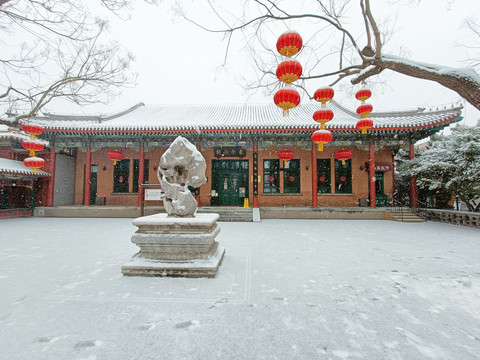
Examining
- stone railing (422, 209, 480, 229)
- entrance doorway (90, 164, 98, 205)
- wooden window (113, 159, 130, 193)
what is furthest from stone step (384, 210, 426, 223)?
entrance doorway (90, 164, 98, 205)

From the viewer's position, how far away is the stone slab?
119 inches

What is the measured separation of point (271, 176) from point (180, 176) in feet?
26.6

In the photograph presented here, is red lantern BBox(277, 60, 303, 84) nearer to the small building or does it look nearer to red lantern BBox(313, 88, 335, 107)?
red lantern BBox(313, 88, 335, 107)

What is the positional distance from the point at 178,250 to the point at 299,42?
4.19 m

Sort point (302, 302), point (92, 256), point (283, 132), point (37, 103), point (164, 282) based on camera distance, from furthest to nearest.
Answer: point (283, 132) < point (37, 103) < point (92, 256) < point (164, 282) < point (302, 302)

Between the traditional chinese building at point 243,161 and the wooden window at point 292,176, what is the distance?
0.17 ft

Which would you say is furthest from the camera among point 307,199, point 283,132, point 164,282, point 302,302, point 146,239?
point 307,199

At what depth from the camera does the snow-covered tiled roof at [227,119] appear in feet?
30.1

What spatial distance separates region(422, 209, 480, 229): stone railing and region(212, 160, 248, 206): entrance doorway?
7948 mm

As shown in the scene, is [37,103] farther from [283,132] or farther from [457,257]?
[457,257]

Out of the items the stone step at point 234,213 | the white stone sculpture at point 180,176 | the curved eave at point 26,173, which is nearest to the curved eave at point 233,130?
the curved eave at point 26,173

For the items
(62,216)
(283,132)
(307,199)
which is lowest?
(62,216)

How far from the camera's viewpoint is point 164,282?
287 centimetres

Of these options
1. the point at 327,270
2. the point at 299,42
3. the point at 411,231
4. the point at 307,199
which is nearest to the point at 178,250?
the point at 327,270
